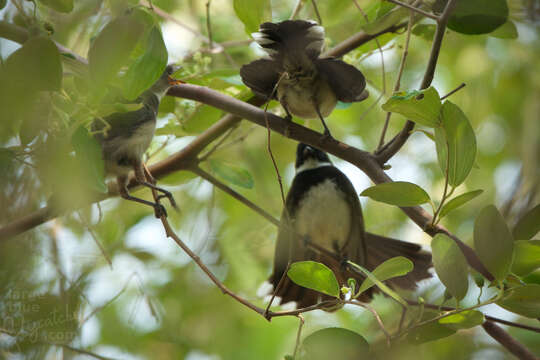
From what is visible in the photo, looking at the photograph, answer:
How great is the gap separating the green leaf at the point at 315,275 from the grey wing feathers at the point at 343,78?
26.5 inches

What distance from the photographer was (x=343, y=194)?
2.40m

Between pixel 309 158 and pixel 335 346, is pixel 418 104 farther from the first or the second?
Answer: pixel 309 158

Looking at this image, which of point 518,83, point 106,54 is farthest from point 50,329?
point 518,83

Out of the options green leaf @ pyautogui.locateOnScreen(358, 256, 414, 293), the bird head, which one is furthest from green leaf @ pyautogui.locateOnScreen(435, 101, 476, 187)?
the bird head

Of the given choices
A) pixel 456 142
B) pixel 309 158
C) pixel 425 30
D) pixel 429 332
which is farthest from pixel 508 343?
pixel 309 158

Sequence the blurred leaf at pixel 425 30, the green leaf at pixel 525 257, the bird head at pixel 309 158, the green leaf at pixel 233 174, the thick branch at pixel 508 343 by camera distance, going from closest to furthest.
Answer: the green leaf at pixel 525 257 → the thick branch at pixel 508 343 → the blurred leaf at pixel 425 30 → the green leaf at pixel 233 174 → the bird head at pixel 309 158

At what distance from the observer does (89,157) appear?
0.94m

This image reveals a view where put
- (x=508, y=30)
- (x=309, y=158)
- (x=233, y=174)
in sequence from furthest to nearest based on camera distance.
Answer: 1. (x=309, y=158)
2. (x=233, y=174)
3. (x=508, y=30)

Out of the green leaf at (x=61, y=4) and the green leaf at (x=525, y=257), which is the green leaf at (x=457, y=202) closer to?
the green leaf at (x=525, y=257)

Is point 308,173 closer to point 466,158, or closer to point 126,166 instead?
point 126,166

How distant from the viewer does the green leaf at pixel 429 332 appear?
109 centimetres

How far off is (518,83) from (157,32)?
269 cm

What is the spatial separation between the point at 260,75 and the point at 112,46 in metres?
0.74

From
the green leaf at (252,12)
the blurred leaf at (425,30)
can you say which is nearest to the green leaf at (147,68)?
the green leaf at (252,12)
